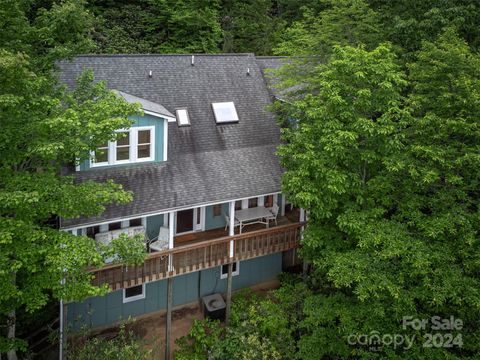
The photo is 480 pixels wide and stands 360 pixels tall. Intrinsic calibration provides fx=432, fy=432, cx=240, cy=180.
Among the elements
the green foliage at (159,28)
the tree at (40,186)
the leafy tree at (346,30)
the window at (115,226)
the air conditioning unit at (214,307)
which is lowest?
the air conditioning unit at (214,307)

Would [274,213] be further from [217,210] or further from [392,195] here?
[392,195]

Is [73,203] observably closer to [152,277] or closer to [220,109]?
[152,277]

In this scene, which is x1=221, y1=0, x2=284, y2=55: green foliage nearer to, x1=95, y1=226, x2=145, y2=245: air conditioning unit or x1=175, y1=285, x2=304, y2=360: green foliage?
x1=95, y1=226, x2=145, y2=245: air conditioning unit

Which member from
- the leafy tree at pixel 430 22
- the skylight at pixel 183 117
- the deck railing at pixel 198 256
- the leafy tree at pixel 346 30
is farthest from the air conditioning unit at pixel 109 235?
the leafy tree at pixel 430 22

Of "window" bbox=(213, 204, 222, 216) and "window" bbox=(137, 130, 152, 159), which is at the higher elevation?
"window" bbox=(137, 130, 152, 159)

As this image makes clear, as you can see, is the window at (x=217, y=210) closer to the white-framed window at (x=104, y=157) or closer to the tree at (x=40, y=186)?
the white-framed window at (x=104, y=157)

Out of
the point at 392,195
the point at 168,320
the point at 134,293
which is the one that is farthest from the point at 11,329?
the point at 392,195

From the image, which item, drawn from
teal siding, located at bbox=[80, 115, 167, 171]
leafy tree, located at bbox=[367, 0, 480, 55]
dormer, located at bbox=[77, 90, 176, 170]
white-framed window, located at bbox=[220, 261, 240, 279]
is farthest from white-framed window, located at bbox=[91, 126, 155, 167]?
leafy tree, located at bbox=[367, 0, 480, 55]
